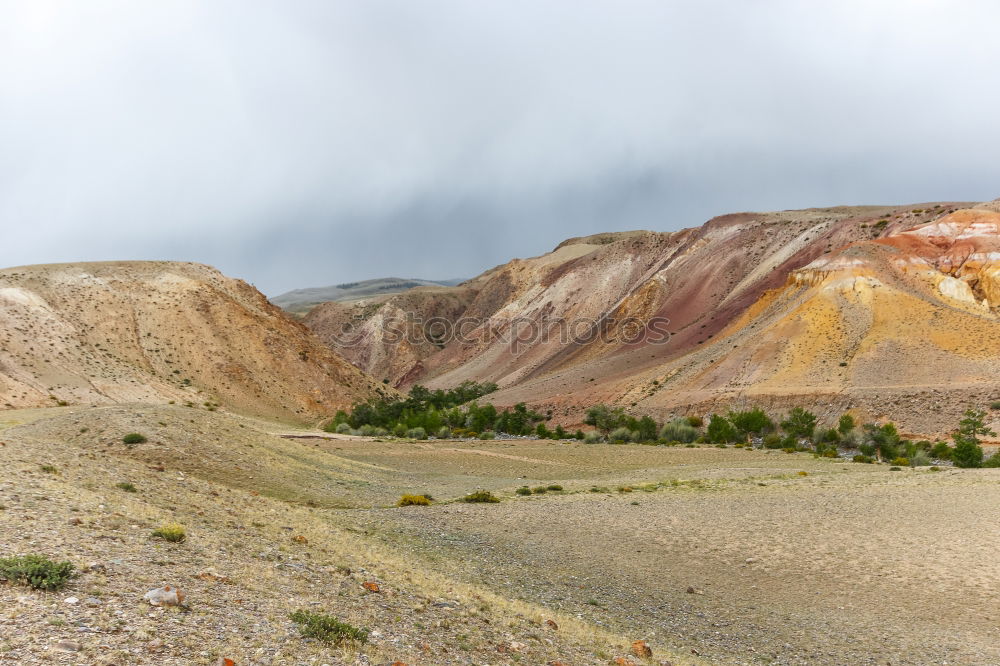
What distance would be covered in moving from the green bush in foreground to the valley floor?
17 cm

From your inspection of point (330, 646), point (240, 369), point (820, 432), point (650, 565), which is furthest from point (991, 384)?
point (240, 369)

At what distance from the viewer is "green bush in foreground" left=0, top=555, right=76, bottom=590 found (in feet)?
23.4

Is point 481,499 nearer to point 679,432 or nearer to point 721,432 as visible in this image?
point 721,432

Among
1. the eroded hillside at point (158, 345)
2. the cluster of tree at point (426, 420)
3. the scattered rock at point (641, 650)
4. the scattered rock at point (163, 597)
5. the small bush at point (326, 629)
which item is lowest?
the cluster of tree at point (426, 420)

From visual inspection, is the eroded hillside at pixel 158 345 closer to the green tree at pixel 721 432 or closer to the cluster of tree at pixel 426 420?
the cluster of tree at pixel 426 420

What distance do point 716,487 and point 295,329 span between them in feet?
197

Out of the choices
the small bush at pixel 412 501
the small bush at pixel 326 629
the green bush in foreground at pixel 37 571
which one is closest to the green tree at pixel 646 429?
the small bush at pixel 412 501

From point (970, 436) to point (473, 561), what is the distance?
42824 mm

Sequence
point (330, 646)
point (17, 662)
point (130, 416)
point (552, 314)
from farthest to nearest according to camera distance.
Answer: point (552, 314) → point (130, 416) → point (330, 646) → point (17, 662)

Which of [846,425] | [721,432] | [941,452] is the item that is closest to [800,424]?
[846,425]

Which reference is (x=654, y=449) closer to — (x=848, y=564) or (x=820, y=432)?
(x=820, y=432)

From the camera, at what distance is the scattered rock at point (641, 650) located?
9.58 m

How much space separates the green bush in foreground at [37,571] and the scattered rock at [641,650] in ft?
23.3

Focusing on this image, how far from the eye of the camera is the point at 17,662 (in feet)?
18.3
